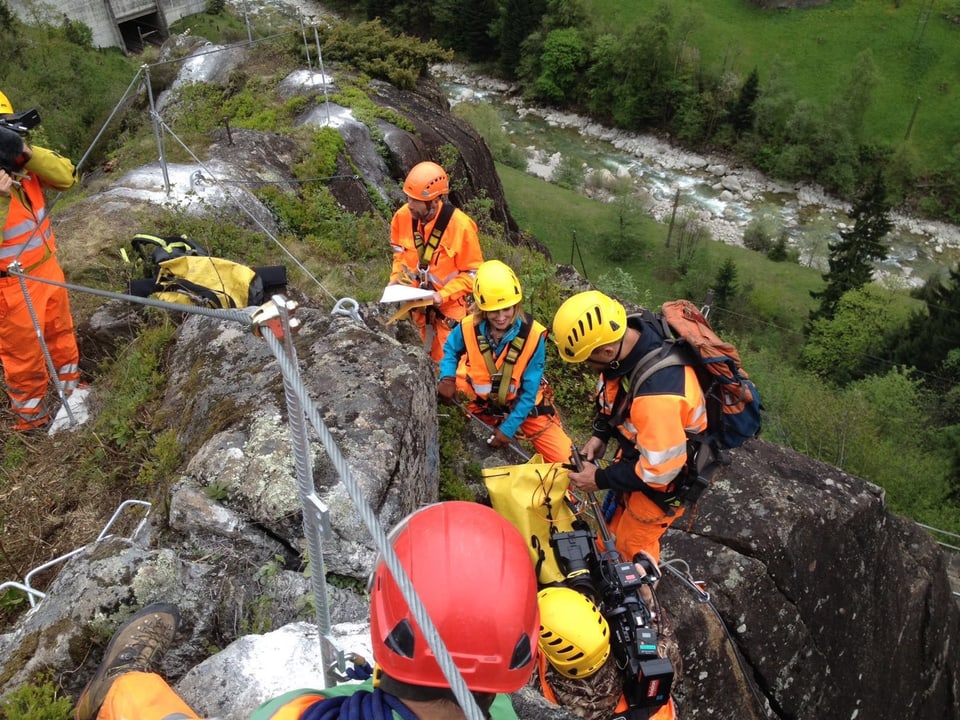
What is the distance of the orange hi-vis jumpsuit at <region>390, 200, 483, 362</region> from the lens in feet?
21.6

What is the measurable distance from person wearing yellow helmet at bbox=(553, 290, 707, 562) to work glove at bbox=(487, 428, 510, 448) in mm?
1073

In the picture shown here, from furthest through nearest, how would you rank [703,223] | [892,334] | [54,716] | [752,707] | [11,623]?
[703,223] → [892,334] → [752,707] → [11,623] → [54,716]

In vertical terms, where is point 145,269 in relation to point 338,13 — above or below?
above

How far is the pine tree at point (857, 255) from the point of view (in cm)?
3247

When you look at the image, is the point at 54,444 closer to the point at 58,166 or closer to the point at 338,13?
the point at 58,166

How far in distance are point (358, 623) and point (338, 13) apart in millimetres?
58095

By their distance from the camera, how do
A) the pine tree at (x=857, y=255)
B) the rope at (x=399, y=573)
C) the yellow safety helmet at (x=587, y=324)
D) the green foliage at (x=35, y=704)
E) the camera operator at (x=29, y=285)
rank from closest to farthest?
1. the rope at (x=399, y=573)
2. the green foliage at (x=35, y=704)
3. the yellow safety helmet at (x=587, y=324)
4. the camera operator at (x=29, y=285)
5. the pine tree at (x=857, y=255)

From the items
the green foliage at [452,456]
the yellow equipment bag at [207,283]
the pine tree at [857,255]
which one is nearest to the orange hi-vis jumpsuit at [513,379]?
the green foliage at [452,456]

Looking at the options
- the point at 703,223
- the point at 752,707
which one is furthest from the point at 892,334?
the point at 752,707

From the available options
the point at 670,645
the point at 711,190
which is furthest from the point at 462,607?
the point at 711,190

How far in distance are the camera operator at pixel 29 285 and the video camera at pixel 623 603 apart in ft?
13.8

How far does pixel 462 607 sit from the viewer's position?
1.87 metres

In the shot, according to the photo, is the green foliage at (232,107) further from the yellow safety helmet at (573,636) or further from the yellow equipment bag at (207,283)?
the yellow safety helmet at (573,636)

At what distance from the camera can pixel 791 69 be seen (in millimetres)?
51281
